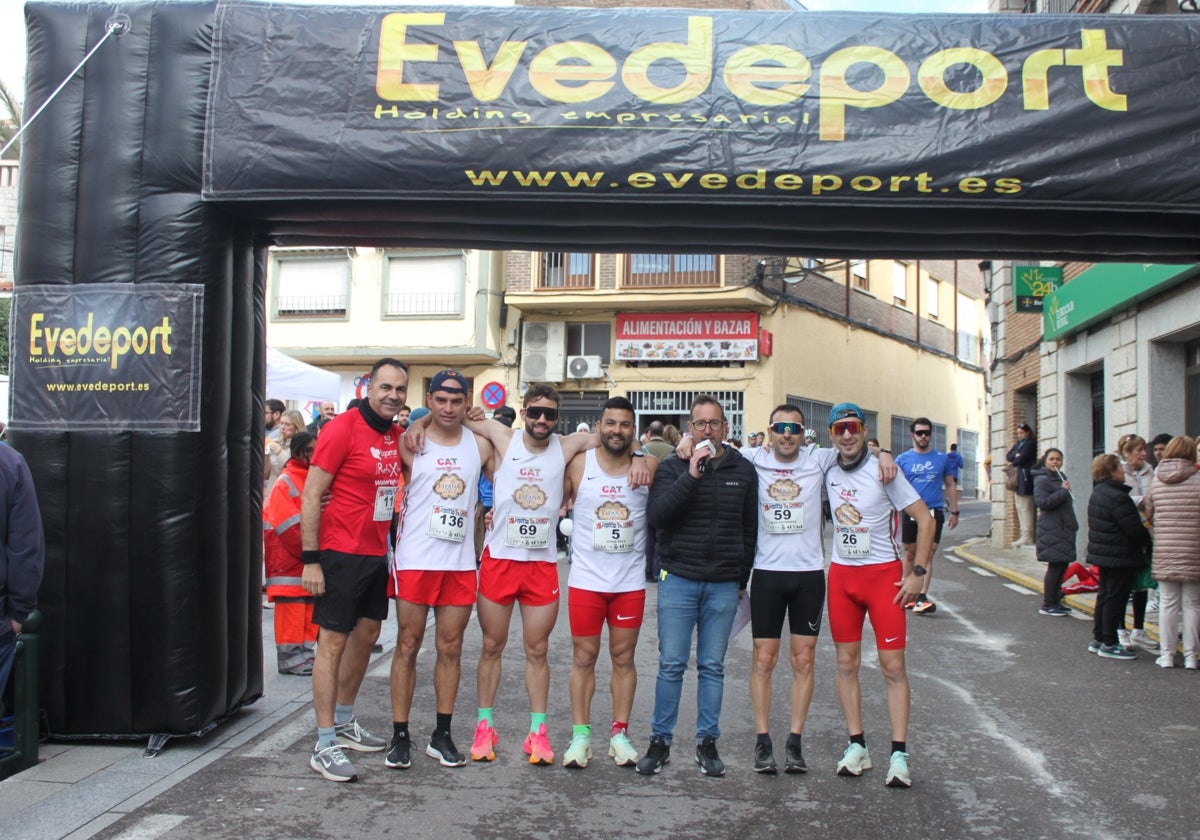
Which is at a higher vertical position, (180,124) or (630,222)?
(180,124)

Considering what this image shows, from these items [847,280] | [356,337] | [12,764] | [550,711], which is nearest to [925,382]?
[847,280]

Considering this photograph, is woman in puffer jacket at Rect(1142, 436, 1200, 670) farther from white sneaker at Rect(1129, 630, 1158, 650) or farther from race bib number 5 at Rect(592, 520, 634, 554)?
race bib number 5 at Rect(592, 520, 634, 554)

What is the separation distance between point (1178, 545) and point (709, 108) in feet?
18.1

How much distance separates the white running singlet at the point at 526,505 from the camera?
552 centimetres

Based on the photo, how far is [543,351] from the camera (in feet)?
88.6

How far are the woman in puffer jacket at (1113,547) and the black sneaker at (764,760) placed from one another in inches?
182

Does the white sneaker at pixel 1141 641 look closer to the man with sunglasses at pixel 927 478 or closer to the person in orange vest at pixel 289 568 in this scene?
the man with sunglasses at pixel 927 478

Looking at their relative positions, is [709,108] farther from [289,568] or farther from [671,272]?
[671,272]

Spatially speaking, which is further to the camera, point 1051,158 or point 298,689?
point 298,689

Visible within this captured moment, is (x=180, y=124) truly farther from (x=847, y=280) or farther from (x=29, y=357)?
(x=847, y=280)

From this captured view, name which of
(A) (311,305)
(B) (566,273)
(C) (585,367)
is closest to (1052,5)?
(B) (566,273)

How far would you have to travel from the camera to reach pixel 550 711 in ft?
21.5

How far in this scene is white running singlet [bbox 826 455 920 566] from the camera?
545 centimetres

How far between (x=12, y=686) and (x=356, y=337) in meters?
22.9
